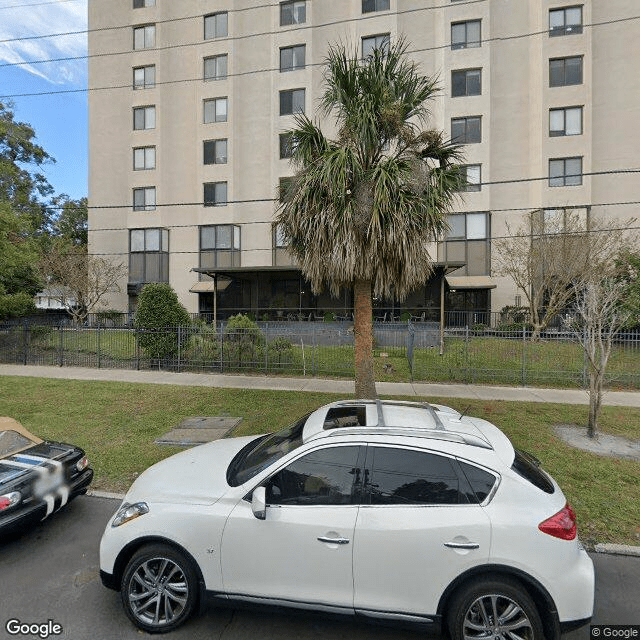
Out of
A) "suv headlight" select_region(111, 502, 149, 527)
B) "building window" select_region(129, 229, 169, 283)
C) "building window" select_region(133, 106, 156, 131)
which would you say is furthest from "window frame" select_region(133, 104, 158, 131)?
"suv headlight" select_region(111, 502, 149, 527)

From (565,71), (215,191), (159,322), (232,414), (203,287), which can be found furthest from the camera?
(215,191)

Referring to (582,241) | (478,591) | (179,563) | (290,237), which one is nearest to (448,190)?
(290,237)

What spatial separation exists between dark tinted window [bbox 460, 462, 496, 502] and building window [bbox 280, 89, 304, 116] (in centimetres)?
2537

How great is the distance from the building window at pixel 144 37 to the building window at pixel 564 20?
2452 centimetres

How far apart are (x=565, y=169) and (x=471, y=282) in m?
8.36

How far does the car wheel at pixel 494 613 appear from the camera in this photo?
2.51 metres

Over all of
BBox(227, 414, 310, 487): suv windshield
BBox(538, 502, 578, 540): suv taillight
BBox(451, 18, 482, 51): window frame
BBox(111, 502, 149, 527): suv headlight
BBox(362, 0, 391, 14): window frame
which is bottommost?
BBox(111, 502, 149, 527): suv headlight

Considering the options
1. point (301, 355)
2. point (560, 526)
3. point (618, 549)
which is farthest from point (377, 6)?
point (560, 526)

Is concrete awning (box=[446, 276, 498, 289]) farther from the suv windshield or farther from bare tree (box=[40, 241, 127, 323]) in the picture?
bare tree (box=[40, 241, 127, 323])

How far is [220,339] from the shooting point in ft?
42.7

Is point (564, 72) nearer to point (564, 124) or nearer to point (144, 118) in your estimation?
point (564, 124)

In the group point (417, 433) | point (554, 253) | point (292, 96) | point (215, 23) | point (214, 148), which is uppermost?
point (215, 23)

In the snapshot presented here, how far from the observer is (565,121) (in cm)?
2177

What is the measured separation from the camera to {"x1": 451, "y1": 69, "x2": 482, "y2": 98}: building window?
22.1 metres
